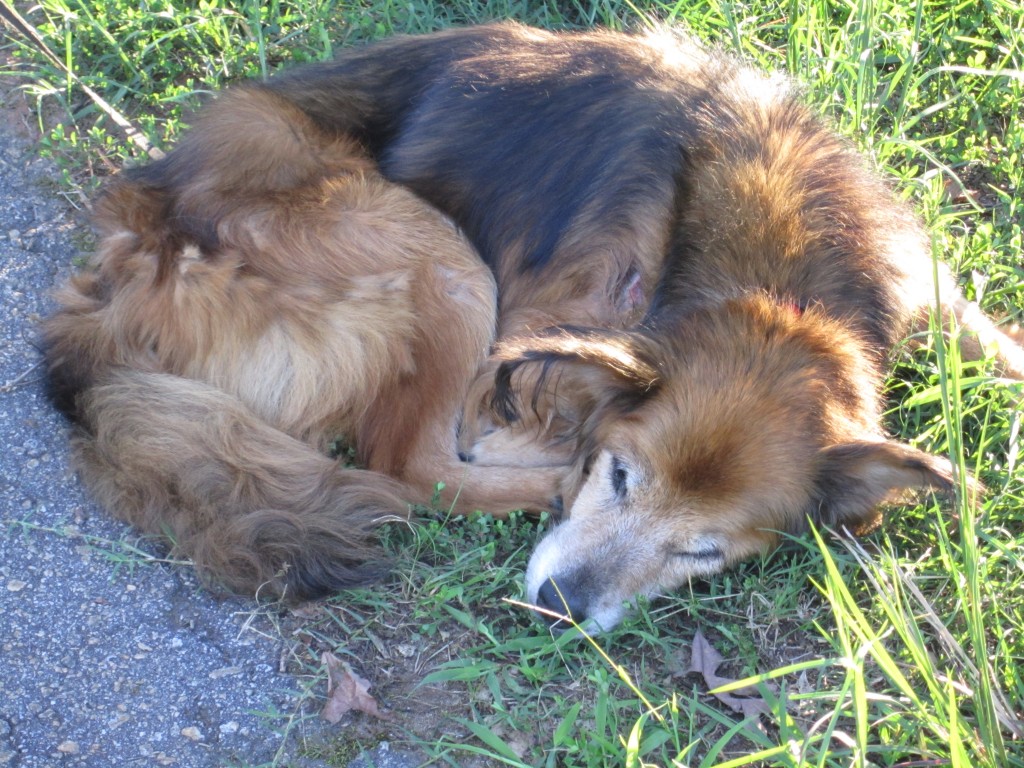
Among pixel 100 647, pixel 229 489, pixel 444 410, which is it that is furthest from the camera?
pixel 444 410

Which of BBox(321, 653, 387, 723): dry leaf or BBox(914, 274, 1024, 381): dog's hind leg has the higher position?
BBox(914, 274, 1024, 381): dog's hind leg

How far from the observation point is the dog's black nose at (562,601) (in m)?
2.90

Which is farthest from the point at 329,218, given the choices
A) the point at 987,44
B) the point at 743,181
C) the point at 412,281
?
the point at 987,44

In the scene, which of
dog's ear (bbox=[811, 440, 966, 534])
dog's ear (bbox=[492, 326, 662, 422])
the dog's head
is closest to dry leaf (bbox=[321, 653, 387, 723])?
the dog's head

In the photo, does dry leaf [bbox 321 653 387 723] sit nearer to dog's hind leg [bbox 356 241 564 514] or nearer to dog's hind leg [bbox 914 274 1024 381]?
dog's hind leg [bbox 356 241 564 514]

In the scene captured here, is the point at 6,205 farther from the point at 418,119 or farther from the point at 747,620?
the point at 747,620

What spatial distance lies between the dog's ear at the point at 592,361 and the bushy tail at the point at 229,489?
2.12ft

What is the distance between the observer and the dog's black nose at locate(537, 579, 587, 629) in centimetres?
290

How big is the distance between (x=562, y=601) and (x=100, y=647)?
138cm

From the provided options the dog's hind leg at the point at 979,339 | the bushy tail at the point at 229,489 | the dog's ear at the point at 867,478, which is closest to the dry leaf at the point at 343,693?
the bushy tail at the point at 229,489

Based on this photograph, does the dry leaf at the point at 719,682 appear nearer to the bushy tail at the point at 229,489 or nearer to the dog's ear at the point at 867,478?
the dog's ear at the point at 867,478

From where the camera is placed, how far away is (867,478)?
283cm

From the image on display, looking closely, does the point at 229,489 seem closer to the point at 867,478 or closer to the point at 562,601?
the point at 562,601

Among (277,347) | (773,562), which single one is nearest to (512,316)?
(277,347)
